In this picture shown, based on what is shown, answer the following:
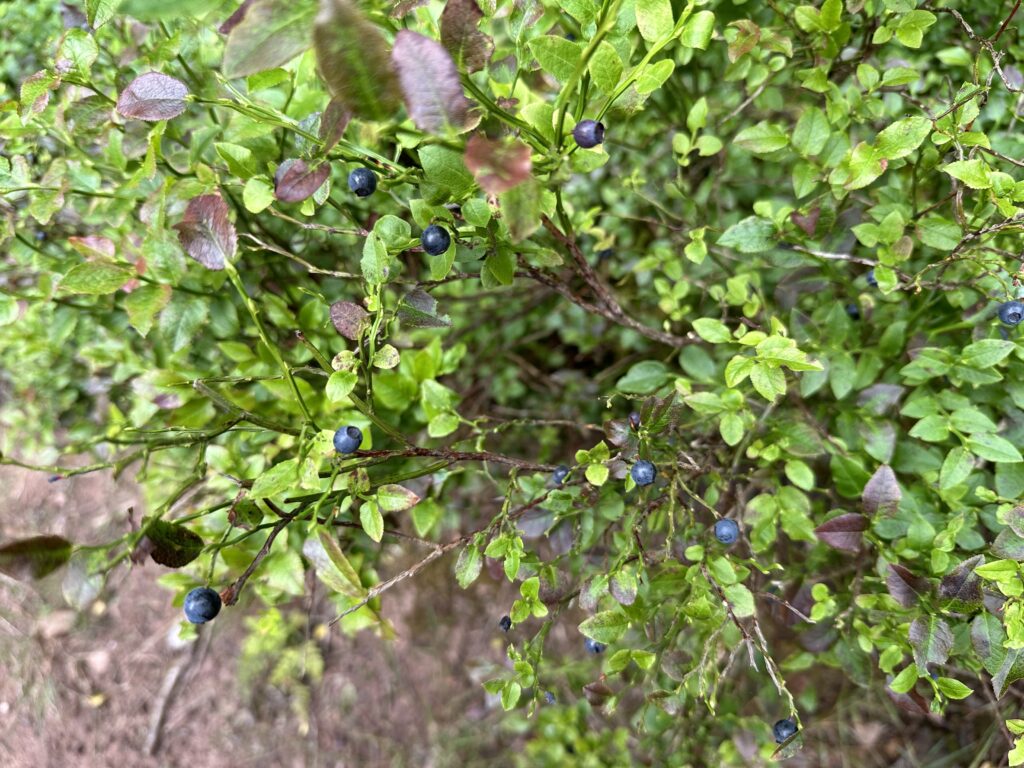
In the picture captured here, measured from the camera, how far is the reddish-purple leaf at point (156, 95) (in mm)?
864

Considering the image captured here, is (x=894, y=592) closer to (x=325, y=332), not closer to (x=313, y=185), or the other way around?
(x=313, y=185)

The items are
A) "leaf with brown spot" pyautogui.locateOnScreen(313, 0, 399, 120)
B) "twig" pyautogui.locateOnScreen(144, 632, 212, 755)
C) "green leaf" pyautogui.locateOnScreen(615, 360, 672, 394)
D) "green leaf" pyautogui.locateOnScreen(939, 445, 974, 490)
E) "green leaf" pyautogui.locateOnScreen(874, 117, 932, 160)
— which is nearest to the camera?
"leaf with brown spot" pyautogui.locateOnScreen(313, 0, 399, 120)

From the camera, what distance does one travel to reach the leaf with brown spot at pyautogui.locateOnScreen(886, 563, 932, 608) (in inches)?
35.9

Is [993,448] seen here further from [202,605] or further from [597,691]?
[202,605]

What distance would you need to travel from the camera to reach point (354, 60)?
0.55 metres

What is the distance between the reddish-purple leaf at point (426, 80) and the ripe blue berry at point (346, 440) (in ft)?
1.42

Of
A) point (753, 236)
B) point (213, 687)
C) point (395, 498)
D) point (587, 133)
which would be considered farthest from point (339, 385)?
point (213, 687)

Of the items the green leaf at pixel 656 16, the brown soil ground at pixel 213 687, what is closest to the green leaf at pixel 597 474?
the green leaf at pixel 656 16

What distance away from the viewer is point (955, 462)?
39.7 inches

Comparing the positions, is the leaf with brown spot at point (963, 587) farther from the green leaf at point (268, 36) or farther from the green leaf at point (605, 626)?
the green leaf at point (268, 36)

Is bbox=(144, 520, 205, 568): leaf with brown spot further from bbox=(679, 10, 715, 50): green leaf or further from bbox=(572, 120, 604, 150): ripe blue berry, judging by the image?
bbox=(679, 10, 715, 50): green leaf

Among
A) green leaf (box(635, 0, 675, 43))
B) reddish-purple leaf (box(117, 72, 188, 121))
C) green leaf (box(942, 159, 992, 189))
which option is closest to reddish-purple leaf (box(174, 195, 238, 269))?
reddish-purple leaf (box(117, 72, 188, 121))

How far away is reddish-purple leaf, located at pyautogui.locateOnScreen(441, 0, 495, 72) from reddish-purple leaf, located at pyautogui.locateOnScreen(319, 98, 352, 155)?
0.12 metres

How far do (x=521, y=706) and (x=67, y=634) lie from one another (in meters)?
1.91
